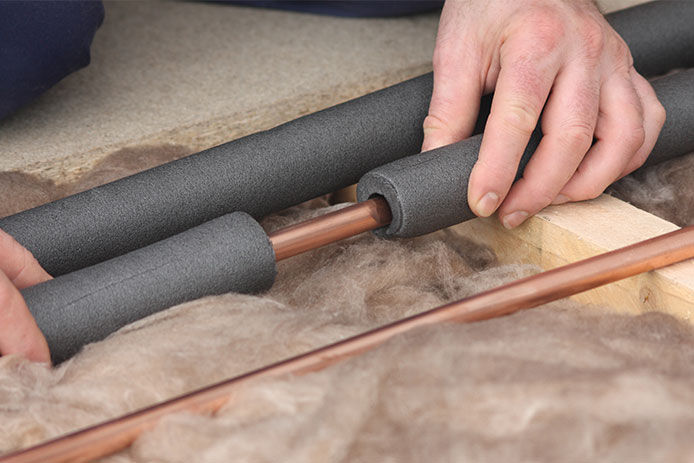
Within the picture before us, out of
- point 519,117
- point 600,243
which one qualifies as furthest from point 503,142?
point 600,243

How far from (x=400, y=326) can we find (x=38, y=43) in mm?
631

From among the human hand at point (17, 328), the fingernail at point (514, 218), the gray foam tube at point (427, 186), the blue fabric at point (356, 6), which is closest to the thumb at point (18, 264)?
the human hand at point (17, 328)

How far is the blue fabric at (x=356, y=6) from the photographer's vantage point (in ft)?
4.53

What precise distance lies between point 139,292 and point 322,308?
0.52 feet

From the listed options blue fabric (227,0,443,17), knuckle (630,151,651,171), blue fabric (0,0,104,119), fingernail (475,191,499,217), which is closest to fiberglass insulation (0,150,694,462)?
fingernail (475,191,499,217)

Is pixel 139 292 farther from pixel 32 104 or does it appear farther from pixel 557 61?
pixel 32 104

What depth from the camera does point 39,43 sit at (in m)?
0.95

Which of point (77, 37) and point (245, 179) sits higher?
point (77, 37)

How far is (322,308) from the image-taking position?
69 cm

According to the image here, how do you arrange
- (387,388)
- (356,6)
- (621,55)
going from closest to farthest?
(387,388), (621,55), (356,6)

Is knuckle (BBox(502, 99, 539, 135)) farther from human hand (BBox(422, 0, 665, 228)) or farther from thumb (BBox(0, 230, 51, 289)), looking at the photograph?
thumb (BBox(0, 230, 51, 289))

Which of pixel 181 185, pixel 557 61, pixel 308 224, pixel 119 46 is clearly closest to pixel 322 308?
pixel 308 224

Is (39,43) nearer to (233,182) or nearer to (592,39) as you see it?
(233,182)

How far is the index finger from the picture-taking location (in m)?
0.76
